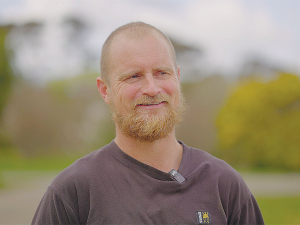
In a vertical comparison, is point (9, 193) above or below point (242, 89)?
below

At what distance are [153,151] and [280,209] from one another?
276 inches

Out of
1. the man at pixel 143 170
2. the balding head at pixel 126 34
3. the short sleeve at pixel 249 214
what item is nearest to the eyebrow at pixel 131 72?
the man at pixel 143 170

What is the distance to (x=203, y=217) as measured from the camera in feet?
5.83

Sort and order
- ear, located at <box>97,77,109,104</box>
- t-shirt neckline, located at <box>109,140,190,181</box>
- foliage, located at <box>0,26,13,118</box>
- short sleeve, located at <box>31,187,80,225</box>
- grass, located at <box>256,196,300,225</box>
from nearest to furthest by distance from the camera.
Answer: short sleeve, located at <box>31,187,80,225</box>
t-shirt neckline, located at <box>109,140,190,181</box>
ear, located at <box>97,77,109,104</box>
grass, located at <box>256,196,300,225</box>
foliage, located at <box>0,26,13,118</box>

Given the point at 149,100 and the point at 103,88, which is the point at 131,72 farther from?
the point at 103,88

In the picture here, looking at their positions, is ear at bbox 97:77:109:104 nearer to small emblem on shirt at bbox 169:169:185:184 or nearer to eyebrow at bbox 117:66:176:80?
eyebrow at bbox 117:66:176:80

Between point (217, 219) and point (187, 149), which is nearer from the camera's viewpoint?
point (217, 219)

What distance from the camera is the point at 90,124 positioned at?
17328 millimetres

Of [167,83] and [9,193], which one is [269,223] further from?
[9,193]

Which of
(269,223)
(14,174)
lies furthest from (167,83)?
(14,174)

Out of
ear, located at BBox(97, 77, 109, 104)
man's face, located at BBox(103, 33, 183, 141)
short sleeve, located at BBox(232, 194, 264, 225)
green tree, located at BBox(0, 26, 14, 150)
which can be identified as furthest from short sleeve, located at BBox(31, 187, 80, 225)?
green tree, located at BBox(0, 26, 14, 150)

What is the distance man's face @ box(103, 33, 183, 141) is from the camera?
1867 millimetres

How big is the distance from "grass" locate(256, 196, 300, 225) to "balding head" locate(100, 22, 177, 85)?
612 cm

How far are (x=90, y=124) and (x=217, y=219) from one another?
15.9 metres
